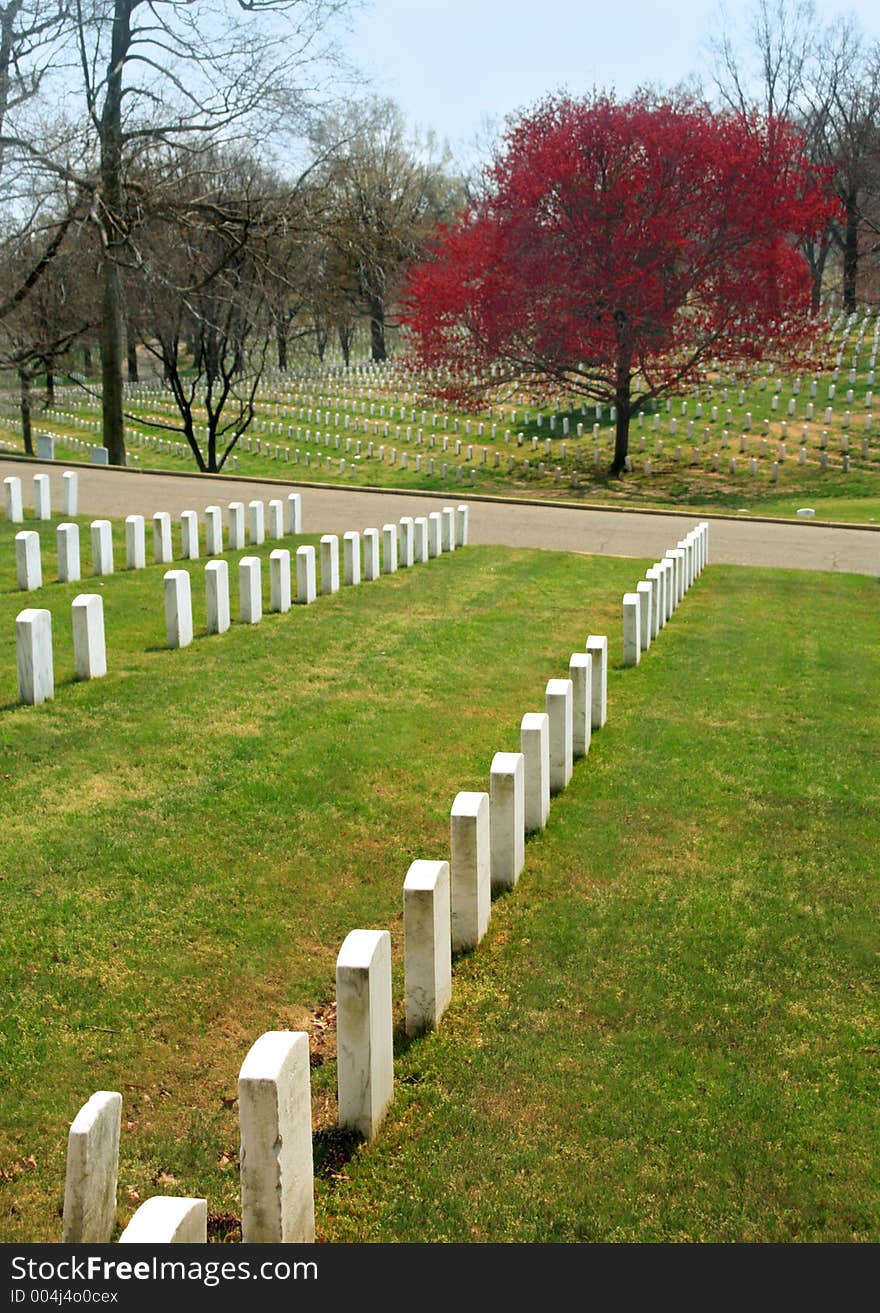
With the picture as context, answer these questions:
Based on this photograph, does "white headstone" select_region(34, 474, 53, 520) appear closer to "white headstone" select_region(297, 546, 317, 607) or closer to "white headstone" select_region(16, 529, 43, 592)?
"white headstone" select_region(16, 529, 43, 592)

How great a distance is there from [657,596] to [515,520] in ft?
28.0

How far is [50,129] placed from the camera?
2153 centimetres

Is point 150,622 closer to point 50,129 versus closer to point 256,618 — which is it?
point 256,618

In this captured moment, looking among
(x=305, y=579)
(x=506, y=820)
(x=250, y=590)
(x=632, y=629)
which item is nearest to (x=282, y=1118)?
(x=506, y=820)

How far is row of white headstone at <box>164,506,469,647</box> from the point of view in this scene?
9.13 meters

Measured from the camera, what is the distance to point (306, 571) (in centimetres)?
1125

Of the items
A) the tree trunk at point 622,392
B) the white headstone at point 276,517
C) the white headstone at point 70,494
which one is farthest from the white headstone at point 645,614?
the tree trunk at point 622,392

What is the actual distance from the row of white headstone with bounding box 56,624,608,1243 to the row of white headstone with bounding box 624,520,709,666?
452 cm

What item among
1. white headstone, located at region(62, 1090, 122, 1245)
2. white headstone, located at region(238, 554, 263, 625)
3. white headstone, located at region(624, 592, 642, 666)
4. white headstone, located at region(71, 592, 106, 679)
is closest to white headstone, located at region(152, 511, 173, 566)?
white headstone, located at region(238, 554, 263, 625)

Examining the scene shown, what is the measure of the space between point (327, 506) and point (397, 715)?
36.7 feet

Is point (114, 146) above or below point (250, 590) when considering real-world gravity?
above

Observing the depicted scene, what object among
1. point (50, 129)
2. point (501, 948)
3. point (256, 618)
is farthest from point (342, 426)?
point (501, 948)

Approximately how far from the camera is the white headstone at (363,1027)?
330 centimetres

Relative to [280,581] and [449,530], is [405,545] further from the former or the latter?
[280,581]
